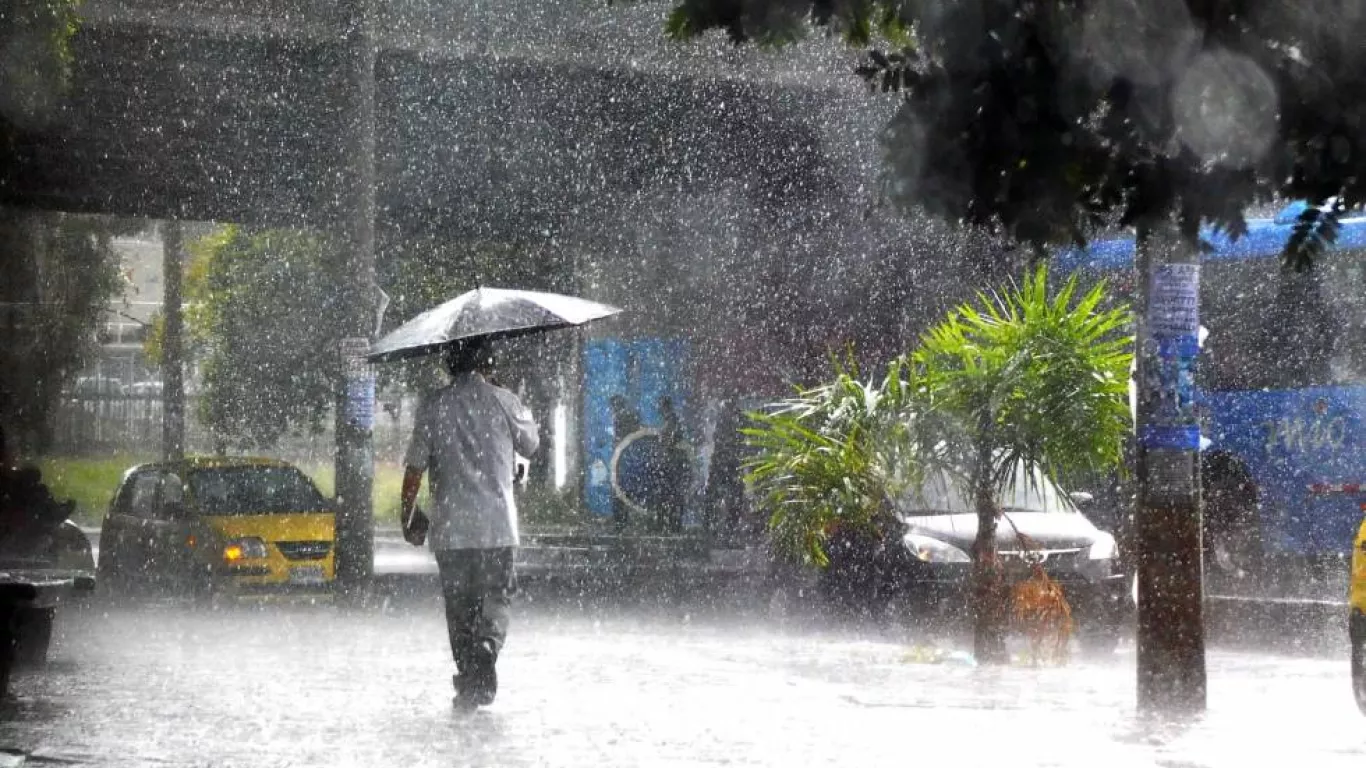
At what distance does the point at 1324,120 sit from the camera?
486 cm

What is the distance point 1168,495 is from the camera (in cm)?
980

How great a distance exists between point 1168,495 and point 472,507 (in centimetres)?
339

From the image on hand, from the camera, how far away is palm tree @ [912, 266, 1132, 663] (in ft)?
38.5

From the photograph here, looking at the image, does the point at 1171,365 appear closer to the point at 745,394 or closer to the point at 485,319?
the point at 485,319

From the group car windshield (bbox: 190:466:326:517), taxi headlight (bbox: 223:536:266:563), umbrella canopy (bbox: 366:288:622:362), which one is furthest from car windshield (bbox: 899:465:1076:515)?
car windshield (bbox: 190:466:326:517)

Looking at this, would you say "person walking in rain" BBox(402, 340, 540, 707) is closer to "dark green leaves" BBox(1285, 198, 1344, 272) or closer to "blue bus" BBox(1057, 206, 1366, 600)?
"dark green leaves" BBox(1285, 198, 1344, 272)

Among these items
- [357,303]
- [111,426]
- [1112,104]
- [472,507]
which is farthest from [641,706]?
[111,426]

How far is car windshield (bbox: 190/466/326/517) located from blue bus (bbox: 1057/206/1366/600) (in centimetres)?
750

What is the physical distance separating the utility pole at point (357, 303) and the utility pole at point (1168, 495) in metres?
10.8

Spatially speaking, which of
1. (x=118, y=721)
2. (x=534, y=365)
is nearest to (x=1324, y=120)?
(x=118, y=721)

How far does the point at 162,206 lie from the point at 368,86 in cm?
911

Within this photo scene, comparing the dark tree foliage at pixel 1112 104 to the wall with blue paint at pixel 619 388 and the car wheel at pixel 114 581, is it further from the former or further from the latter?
the wall with blue paint at pixel 619 388

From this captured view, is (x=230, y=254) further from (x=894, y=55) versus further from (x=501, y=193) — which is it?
(x=894, y=55)

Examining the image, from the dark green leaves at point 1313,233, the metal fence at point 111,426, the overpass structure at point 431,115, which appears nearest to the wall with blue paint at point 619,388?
the overpass structure at point 431,115
